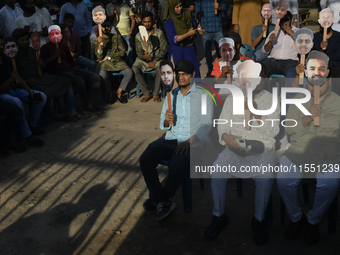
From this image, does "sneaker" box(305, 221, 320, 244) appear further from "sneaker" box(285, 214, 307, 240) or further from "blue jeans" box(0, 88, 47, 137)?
"blue jeans" box(0, 88, 47, 137)

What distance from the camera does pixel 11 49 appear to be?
552 cm

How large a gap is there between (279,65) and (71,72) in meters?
3.68

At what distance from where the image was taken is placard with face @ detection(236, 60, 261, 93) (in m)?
3.82

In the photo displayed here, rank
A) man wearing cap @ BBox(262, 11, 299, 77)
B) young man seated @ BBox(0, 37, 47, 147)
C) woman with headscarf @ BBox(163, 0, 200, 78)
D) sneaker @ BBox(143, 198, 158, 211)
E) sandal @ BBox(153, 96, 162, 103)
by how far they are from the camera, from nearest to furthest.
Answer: sneaker @ BBox(143, 198, 158, 211) < young man seated @ BBox(0, 37, 47, 147) < man wearing cap @ BBox(262, 11, 299, 77) < woman with headscarf @ BBox(163, 0, 200, 78) < sandal @ BBox(153, 96, 162, 103)

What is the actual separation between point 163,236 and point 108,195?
100cm

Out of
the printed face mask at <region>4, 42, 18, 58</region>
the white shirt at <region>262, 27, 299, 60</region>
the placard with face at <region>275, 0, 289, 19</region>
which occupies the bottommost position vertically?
the white shirt at <region>262, 27, 299, 60</region>

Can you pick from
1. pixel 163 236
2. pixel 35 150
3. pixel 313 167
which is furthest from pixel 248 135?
pixel 35 150

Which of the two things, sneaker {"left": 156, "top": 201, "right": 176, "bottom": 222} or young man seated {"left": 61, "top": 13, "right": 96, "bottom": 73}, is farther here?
young man seated {"left": 61, "top": 13, "right": 96, "bottom": 73}

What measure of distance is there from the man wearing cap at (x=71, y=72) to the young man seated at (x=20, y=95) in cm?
84

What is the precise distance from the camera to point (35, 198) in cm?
424

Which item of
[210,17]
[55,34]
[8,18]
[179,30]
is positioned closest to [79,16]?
[8,18]

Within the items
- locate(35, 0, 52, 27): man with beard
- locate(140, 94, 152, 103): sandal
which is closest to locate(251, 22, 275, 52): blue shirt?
locate(140, 94, 152, 103): sandal

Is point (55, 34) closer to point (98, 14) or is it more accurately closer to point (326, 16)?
point (98, 14)

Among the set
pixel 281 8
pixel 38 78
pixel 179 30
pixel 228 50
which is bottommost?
pixel 38 78
